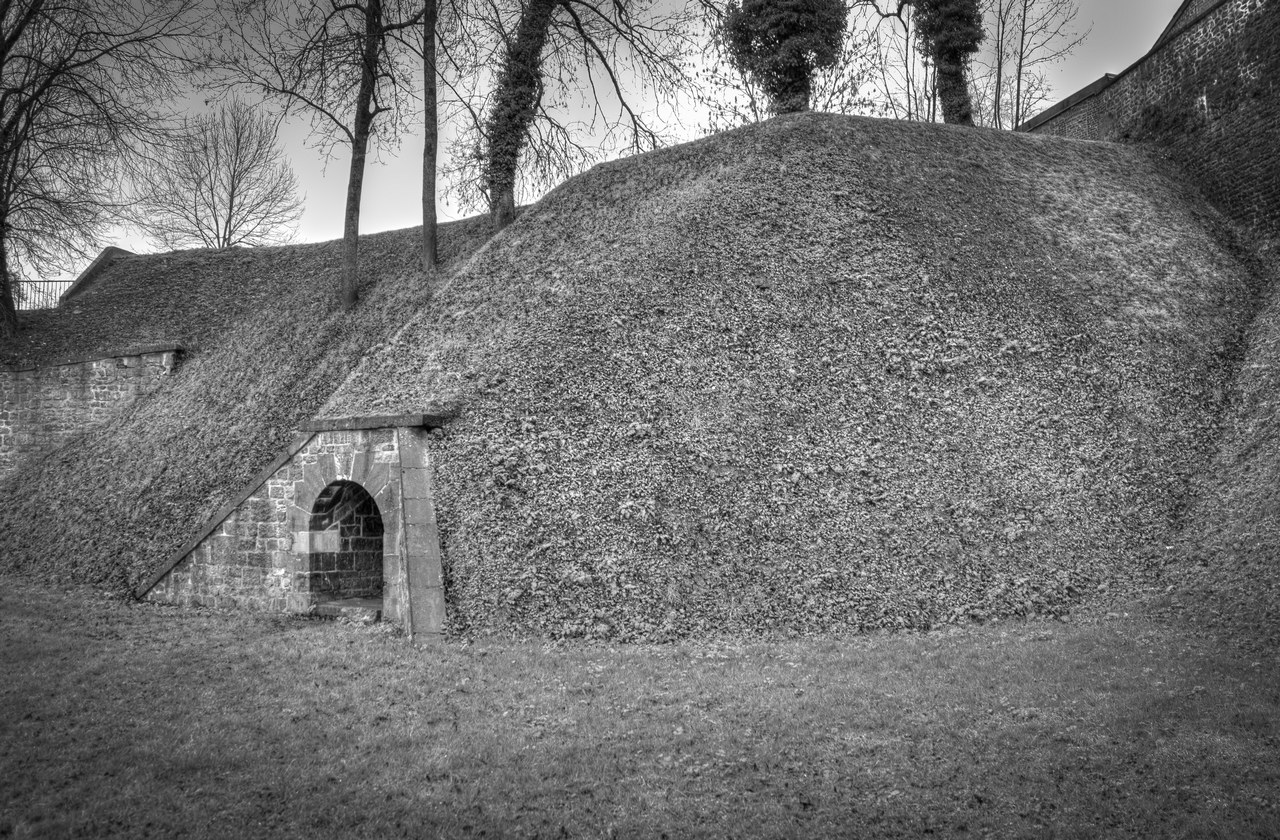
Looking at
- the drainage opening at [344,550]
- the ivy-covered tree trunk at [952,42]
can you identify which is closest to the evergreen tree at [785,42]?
the ivy-covered tree trunk at [952,42]

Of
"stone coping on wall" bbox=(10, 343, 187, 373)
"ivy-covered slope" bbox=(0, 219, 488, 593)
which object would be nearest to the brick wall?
"ivy-covered slope" bbox=(0, 219, 488, 593)

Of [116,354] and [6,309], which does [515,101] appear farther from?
[6,309]

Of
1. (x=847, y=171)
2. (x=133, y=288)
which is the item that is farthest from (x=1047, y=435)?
(x=133, y=288)

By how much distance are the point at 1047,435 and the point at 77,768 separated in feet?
39.7

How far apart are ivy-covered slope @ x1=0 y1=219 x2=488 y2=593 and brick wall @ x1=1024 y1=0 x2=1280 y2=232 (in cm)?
1670

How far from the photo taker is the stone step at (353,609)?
11203 millimetres

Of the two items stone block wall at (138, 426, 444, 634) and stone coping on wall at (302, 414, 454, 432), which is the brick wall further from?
stone block wall at (138, 426, 444, 634)

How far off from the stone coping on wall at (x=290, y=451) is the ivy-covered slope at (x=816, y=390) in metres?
0.51

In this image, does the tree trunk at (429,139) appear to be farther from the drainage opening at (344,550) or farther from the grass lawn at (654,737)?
the grass lawn at (654,737)

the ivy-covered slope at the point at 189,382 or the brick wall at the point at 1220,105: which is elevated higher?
the brick wall at the point at 1220,105

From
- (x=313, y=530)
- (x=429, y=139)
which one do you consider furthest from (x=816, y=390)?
(x=429, y=139)

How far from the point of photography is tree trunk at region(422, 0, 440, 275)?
1905 cm

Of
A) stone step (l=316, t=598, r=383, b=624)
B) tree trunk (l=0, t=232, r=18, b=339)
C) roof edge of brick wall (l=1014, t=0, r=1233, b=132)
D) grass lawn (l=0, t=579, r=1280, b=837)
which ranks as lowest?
grass lawn (l=0, t=579, r=1280, b=837)

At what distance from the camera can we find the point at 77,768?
6.15m
